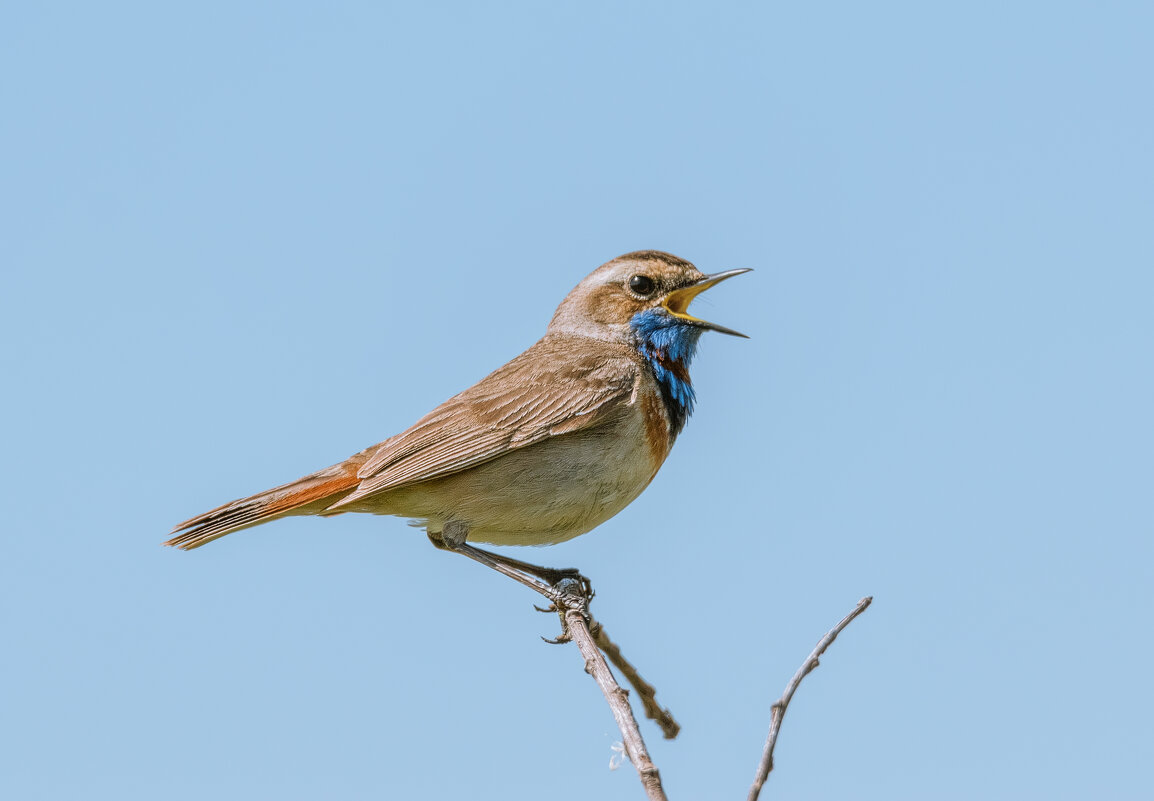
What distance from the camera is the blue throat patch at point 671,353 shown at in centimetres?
866

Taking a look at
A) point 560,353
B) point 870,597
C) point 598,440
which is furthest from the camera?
point 560,353

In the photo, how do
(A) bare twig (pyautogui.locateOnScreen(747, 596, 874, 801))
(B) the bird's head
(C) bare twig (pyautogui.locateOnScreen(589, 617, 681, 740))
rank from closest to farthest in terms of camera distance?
(A) bare twig (pyautogui.locateOnScreen(747, 596, 874, 801)) → (C) bare twig (pyautogui.locateOnScreen(589, 617, 681, 740)) → (B) the bird's head

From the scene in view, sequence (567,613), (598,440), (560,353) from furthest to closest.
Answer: (560,353) → (598,440) → (567,613)

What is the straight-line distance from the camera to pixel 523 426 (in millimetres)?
8172

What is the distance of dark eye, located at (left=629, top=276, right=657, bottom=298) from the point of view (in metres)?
9.07

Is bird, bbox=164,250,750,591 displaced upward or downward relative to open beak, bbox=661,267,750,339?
downward

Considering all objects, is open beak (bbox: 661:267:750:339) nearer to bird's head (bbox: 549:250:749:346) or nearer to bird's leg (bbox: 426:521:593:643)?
bird's head (bbox: 549:250:749:346)

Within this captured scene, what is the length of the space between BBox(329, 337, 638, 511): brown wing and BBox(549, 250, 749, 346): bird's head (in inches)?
12.2

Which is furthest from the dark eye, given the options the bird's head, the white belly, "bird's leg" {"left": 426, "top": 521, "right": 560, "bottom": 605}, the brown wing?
"bird's leg" {"left": 426, "top": 521, "right": 560, "bottom": 605}

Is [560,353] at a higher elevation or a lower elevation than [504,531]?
higher

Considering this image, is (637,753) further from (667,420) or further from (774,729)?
(667,420)

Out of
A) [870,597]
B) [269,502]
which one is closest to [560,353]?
[269,502]

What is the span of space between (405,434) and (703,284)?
2463 millimetres

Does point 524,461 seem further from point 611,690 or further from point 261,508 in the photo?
point 611,690
